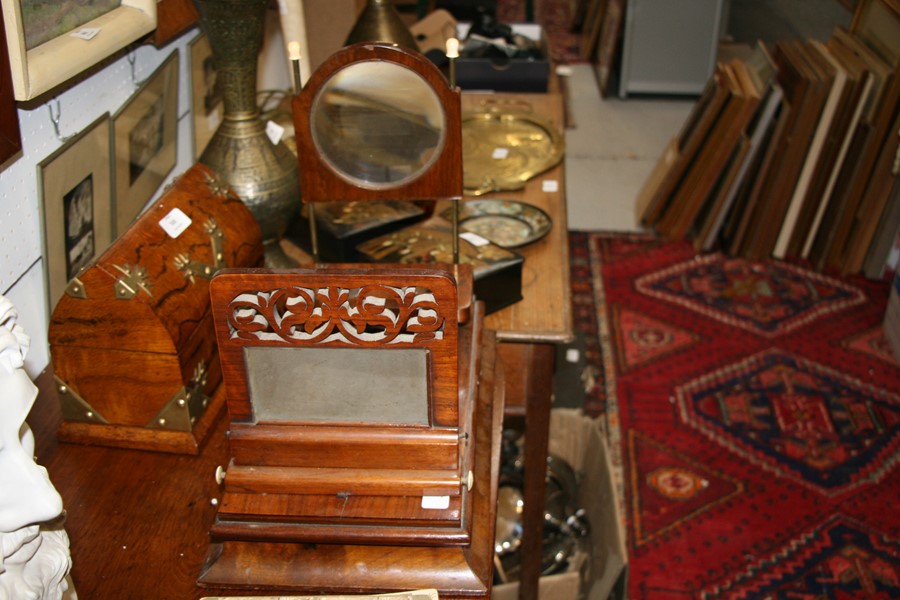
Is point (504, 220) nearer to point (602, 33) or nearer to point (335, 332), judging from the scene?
point (335, 332)

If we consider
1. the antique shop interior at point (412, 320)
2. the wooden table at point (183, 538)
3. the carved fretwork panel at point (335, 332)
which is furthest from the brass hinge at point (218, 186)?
the carved fretwork panel at point (335, 332)

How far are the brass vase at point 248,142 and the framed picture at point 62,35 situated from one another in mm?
167

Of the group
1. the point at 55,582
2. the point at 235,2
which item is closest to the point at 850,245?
the point at 235,2

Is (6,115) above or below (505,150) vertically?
above

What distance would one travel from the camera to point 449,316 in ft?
3.69

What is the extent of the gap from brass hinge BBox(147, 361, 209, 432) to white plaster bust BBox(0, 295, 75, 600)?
401 mm

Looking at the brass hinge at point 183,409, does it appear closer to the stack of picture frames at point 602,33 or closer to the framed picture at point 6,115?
the framed picture at point 6,115

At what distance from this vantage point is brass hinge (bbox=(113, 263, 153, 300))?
1322 mm

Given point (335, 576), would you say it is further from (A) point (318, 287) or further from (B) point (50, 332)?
(B) point (50, 332)

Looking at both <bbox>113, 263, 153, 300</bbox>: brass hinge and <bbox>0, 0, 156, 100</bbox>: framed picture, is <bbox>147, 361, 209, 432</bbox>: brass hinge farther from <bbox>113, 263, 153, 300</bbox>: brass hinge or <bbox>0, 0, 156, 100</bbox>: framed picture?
<bbox>0, 0, 156, 100</bbox>: framed picture

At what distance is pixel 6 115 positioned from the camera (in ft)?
4.60

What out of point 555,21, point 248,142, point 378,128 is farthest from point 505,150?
point 555,21

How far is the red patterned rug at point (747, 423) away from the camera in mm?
2504

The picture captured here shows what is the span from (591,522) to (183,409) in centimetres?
136
